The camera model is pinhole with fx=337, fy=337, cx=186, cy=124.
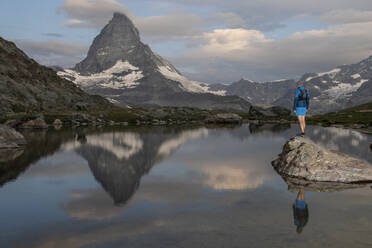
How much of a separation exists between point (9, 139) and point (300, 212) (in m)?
38.6

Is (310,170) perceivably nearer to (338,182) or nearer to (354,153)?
(338,182)

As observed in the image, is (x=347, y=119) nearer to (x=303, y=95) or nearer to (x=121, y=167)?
(x=303, y=95)

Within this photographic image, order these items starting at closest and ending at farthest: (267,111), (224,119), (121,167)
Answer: (121,167) < (224,119) < (267,111)

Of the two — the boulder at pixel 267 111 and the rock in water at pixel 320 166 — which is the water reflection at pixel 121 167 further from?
the boulder at pixel 267 111

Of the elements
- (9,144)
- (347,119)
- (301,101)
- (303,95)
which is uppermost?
(303,95)

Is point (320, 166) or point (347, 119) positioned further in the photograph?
point (347, 119)

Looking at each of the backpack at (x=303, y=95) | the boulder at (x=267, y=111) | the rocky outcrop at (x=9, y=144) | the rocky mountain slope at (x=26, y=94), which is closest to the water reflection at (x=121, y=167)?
the rocky outcrop at (x=9, y=144)

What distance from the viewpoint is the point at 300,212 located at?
15.5m

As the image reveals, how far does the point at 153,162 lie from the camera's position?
3153 cm

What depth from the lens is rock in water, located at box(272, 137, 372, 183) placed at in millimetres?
22609

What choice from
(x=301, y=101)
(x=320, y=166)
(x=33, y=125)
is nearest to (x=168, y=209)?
(x=320, y=166)

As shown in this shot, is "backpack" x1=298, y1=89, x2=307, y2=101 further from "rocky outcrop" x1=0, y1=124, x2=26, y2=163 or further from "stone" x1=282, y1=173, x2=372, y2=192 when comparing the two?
"rocky outcrop" x1=0, y1=124, x2=26, y2=163

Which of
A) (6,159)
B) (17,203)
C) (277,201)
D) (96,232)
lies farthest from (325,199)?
(6,159)

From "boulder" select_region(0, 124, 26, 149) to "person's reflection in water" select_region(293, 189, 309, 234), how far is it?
1388 inches
